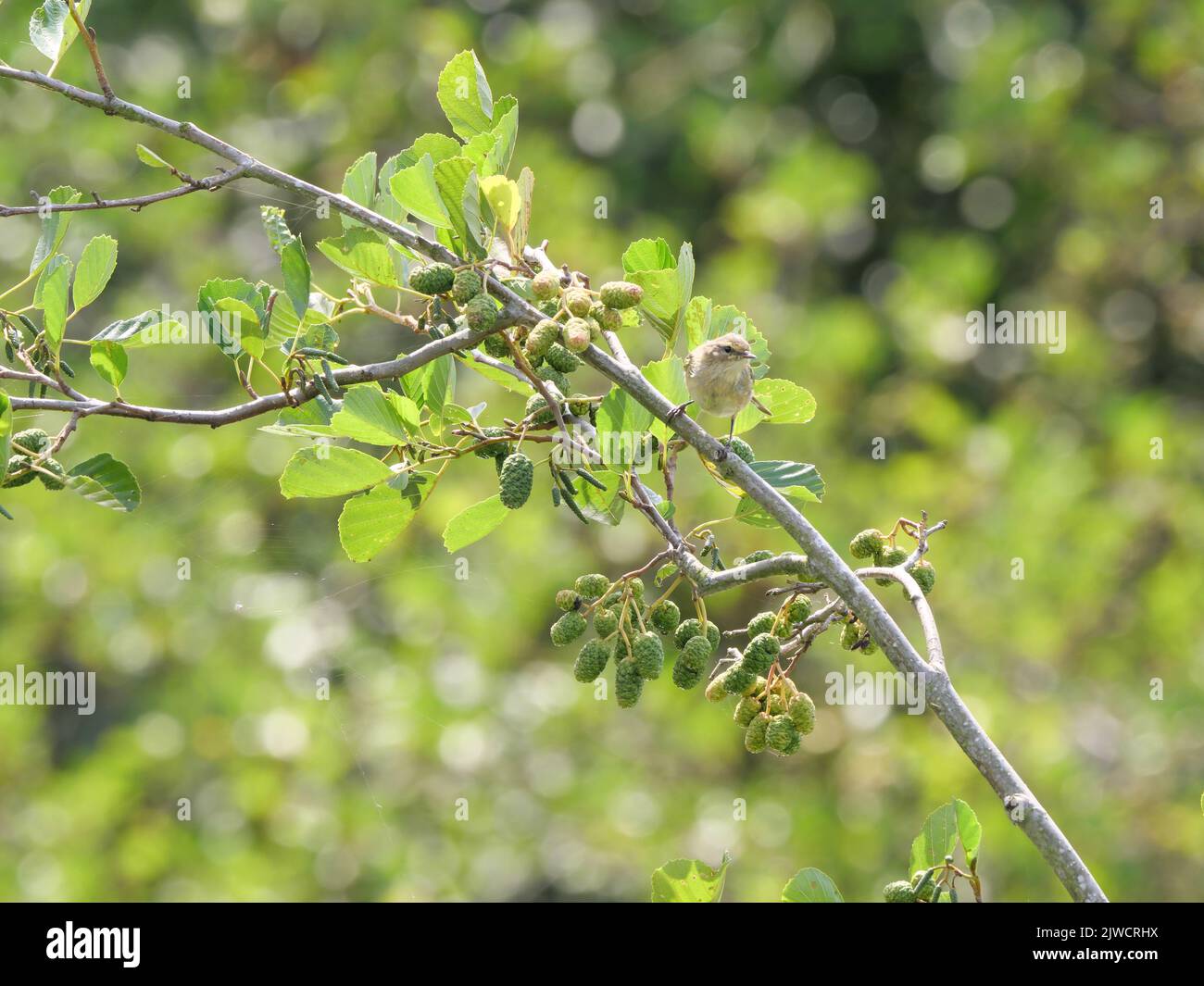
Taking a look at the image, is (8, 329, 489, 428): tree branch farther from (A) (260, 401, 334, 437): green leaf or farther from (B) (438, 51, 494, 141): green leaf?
(B) (438, 51, 494, 141): green leaf

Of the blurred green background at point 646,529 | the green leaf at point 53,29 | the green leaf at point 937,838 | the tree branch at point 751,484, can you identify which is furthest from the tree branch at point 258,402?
the blurred green background at point 646,529

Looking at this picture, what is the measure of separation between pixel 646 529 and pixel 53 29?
5335mm

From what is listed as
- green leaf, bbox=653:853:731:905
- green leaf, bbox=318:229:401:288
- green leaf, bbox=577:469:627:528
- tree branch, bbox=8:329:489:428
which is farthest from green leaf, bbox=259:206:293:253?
green leaf, bbox=653:853:731:905

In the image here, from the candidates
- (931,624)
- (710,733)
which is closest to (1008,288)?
(710,733)

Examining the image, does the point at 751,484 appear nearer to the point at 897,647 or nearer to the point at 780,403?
the point at 897,647

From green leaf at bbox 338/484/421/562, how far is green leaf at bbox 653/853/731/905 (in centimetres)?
57

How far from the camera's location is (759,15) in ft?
35.8

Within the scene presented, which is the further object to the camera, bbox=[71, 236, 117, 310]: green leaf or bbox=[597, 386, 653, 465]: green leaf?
bbox=[71, 236, 117, 310]: green leaf

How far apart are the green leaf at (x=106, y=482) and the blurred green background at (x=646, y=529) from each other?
2.63m

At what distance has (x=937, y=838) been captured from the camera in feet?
6.13

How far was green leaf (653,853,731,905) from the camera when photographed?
1857 mm

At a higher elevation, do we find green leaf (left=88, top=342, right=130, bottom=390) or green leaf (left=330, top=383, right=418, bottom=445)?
green leaf (left=88, top=342, right=130, bottom=390)

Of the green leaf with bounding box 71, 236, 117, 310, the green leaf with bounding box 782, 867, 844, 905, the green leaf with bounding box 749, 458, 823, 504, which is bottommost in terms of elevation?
the green leaf with bounding box 782, 867, 844, 905

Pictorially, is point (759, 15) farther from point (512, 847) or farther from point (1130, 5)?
point (512, 847)
